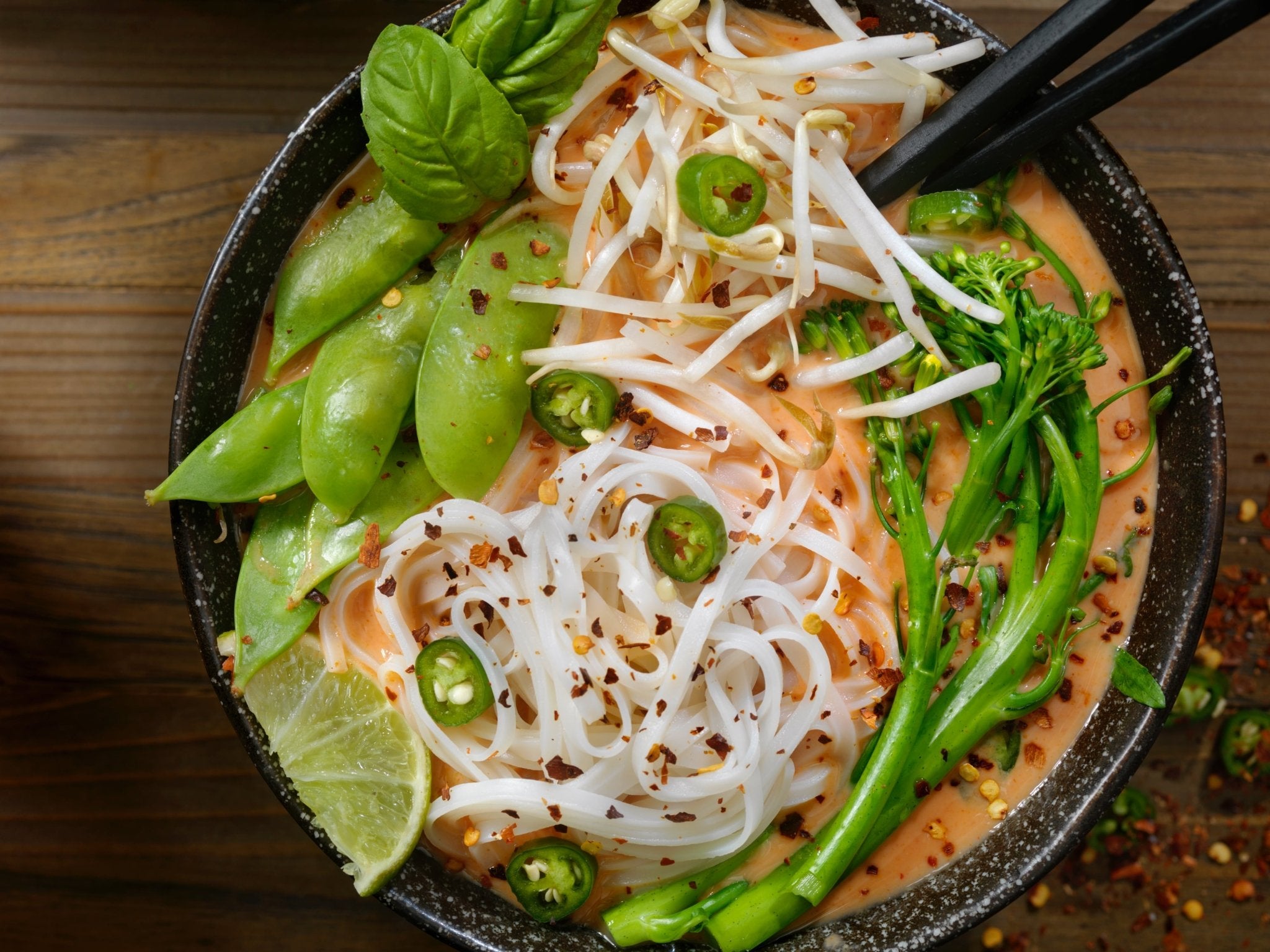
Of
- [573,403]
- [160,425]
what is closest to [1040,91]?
[573,403]

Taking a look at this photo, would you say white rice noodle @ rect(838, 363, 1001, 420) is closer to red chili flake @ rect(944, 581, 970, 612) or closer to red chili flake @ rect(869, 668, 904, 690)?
red chili flake @ rect(944, 581, 970, 612)

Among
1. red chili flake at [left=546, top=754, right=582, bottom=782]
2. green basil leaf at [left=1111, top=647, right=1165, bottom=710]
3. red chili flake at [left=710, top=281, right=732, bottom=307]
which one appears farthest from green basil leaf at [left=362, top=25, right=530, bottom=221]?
green basil leaf at [left=1111, top=647, right=1165, bottom=710]

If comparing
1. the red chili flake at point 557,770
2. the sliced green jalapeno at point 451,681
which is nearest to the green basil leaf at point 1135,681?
the red chili flake at point 557,770

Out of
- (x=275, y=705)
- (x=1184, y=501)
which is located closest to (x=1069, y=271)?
(x=1184, y=501)

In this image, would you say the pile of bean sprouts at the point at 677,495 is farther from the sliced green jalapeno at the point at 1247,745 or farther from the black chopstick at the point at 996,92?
the sliced green jalapeno at the point at 1247,745

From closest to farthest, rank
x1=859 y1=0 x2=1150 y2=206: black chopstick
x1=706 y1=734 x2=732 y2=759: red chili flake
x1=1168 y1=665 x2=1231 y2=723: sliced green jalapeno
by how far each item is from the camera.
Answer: x1=859 y1=0 x2=1150 y2=206: black chopstick, x1=706 y1=734 x2=732 y2=759: red chili flake, x1=1168 y1=665 x2=1231 y2=723: sliced green jalapeno

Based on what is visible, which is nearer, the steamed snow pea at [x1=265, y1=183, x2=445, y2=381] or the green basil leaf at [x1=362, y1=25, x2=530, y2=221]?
the green basil leaf at [x1=362, y1=25, x2=530, y2=221]

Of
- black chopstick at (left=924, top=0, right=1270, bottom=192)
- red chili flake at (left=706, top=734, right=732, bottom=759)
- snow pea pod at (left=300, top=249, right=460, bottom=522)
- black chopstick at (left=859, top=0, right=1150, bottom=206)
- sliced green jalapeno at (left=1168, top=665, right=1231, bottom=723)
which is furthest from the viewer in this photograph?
sliced green jalapeno at (left=1168, top=665, right=1231, bottom=723)

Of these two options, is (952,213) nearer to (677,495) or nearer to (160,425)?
(677,495)
